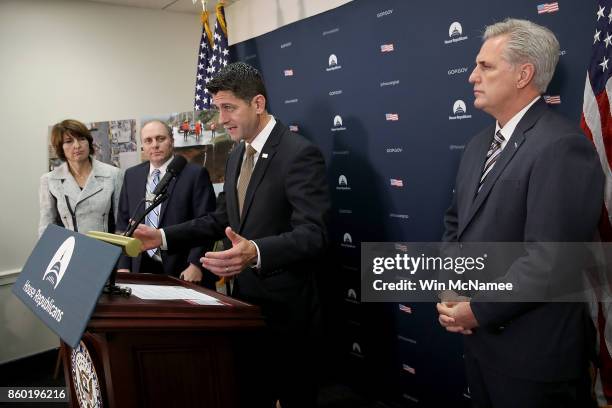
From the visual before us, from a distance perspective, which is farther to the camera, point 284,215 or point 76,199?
point 76,199

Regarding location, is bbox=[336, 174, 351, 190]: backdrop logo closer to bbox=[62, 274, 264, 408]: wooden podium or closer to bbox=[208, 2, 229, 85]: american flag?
bbox=[208, 2, 229, 85]: american flag

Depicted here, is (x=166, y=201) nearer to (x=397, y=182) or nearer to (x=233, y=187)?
(x=233, y=187)

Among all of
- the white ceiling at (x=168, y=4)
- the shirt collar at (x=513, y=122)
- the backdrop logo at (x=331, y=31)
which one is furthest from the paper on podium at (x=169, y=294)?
the white ceiling at (x=168, y=4)

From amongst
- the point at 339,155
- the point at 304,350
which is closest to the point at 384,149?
the point at 339,155

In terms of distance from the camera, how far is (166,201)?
299 centimetres

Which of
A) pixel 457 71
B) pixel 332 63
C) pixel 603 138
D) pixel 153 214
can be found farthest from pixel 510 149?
pixel 153 214

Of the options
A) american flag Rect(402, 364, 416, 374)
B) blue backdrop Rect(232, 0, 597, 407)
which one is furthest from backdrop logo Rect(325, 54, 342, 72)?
american flag Rect(402, 364, 416, 374)

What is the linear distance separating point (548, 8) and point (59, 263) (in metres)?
2.06

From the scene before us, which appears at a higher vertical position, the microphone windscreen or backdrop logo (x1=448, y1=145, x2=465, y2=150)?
the microphone windscreen

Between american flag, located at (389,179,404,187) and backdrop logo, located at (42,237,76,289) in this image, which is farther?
american flag, located at (389,179,404,187)

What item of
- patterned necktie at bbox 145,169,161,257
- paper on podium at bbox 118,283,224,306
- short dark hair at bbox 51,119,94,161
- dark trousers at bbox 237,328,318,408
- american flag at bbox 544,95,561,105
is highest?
short dark hair at bbox 51,119,94,161

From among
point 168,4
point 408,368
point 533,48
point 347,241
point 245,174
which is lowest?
point 408,368

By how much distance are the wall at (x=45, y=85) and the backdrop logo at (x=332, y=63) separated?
1973 millimetres

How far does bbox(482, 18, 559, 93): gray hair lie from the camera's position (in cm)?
161
